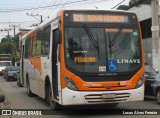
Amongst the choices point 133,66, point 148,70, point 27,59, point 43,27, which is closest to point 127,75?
point 133,66

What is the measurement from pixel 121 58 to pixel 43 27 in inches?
163

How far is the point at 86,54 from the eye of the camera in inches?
438

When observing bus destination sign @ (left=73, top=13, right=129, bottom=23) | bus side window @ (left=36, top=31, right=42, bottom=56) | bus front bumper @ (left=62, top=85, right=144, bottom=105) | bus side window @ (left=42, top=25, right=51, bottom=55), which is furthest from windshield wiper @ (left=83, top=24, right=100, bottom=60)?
bus side window @ (left=36, top=31, right=42, bottom=56)

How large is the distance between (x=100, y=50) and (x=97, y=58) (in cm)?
26

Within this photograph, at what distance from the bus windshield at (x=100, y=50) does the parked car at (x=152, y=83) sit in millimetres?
3383

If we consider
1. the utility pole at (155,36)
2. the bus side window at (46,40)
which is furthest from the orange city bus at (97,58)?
the utility pole at (155,36)

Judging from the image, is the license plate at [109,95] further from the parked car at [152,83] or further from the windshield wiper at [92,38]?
the parked car at [152,83]

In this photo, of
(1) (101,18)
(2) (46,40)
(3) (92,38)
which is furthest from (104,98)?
(2) (46,40)

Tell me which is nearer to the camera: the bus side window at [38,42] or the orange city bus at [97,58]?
the orange city bus at [97,58]

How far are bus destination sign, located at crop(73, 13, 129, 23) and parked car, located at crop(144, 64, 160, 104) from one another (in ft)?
12.6

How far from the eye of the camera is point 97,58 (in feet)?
36.6

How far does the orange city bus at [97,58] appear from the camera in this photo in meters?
10.9

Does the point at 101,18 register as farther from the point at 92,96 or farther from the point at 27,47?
the point at 27,47

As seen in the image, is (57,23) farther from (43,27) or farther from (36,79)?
(36,79)
